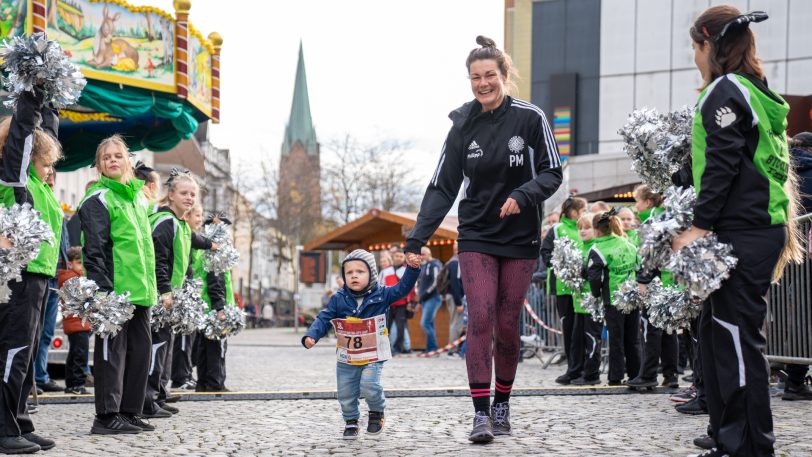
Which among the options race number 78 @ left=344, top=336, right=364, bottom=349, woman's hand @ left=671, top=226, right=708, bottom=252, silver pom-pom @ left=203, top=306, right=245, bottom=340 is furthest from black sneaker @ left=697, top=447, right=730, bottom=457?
silver pom-pom @ left=203, top=306, right=245, bottom=340

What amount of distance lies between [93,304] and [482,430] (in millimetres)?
2488

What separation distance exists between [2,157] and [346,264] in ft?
7.20

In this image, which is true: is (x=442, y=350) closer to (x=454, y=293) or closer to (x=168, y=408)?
(x=454, y=293)

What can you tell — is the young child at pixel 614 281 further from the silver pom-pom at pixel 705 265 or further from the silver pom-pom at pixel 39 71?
the silver pom-pom at pixel 39 71

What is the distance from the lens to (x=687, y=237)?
4.76 metres

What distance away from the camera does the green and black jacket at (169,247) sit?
8.01 metres

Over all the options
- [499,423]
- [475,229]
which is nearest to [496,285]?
[475,229]

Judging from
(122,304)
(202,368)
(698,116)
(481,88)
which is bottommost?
(202,368)

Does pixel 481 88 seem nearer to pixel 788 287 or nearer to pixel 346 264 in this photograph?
pixel 346 264

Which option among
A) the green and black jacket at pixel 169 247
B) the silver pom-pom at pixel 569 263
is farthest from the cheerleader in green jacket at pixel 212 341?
the silver pom-pom at pixel 569 263

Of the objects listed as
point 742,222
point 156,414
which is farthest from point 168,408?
point 742,222

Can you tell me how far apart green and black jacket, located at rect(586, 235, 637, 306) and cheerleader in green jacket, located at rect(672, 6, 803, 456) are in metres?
5.64

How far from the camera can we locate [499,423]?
252 inches

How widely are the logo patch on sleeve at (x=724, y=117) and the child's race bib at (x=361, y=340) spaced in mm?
2825
